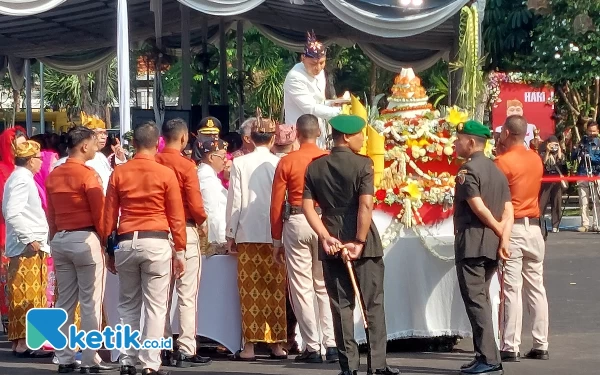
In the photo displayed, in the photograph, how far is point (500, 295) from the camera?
29.1 feet

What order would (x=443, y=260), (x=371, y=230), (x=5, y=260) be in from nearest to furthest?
1. (x=371, y=230)
2. (x=443, y=260)
3. (x=5, y=260)

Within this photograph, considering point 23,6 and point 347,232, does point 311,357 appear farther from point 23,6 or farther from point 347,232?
point 23,6

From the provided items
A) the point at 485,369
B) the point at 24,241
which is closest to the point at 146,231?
the point at 24,241

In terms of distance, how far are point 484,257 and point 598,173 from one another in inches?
489

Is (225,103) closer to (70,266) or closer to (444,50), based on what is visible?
(444,50)

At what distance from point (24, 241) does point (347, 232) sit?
3.19m

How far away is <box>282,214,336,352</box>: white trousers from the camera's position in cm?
876

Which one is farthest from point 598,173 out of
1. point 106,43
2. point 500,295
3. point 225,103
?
point 500,295

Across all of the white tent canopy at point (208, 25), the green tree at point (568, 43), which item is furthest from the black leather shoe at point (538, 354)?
the green tree at point (568, 43)

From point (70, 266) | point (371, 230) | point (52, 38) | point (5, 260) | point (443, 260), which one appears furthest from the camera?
point (52, 38)

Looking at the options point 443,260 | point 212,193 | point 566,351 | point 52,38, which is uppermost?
point 52,38

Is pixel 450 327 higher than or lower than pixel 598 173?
lower

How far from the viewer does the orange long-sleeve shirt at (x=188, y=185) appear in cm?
855

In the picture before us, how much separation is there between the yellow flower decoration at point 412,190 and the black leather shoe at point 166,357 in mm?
2395
